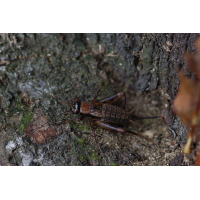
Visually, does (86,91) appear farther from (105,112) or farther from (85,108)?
(105,112)

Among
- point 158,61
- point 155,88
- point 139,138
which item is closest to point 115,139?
point 139,138

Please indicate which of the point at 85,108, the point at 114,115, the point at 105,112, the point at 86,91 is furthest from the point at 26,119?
the point at 114,115

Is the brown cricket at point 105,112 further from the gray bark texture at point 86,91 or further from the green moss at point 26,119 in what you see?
the green moss at point 26,119

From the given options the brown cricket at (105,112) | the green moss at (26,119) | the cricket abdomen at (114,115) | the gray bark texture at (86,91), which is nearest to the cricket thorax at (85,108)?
the brown cricket at (105,112)

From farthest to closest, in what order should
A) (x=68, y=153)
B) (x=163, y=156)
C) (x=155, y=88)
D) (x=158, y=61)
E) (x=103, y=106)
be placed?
1. (x=103, y=106)
2. (x=155, y=88)
3. (x=158, y=61)
4. (x=163, y=156)
5. (x=68, y=153)

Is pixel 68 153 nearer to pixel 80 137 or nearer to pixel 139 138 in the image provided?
pixel 80 137
